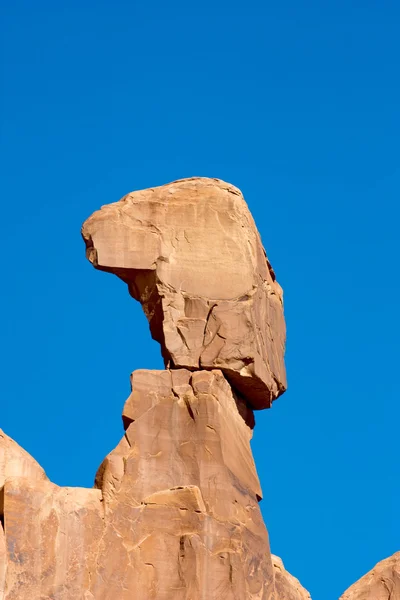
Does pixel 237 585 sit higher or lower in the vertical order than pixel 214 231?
lower

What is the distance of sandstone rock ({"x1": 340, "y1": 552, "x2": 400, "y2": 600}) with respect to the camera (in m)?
27.0

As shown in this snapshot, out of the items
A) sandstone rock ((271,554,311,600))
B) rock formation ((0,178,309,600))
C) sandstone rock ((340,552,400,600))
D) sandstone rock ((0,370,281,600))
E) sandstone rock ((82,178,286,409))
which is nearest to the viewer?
sandstone rock ((0,370,281,600))

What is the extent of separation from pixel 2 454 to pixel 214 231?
385cm

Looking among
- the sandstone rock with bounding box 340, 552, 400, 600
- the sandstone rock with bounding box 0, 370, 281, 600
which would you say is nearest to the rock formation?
the sandstone rock with bounding box 0, 370, 281, 600

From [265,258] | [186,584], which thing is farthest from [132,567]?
[265,258]

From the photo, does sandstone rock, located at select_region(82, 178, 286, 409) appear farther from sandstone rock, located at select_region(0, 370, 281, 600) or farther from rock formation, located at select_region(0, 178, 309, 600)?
sandstone rock, located at select_region(0, 370, 281, 600)

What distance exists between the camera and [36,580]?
21328 millimetres

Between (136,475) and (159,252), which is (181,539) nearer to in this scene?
(136,475)

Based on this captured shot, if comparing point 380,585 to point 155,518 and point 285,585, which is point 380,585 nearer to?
point 285,585

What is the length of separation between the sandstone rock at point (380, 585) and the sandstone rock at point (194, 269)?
14.2ft

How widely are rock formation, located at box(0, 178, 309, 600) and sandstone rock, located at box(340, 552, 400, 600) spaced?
7.88 ft

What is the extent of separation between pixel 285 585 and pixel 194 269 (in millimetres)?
3978

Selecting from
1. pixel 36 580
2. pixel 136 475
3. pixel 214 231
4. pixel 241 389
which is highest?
pixel 214 231

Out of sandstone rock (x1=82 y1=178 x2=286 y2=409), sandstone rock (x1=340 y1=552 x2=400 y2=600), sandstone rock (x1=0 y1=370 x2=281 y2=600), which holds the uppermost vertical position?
sandstone rock (x1=82 y1=178 x2=286 y2=409)
